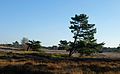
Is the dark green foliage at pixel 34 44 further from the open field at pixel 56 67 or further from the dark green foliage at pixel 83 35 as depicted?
the open field at pixel 56 67

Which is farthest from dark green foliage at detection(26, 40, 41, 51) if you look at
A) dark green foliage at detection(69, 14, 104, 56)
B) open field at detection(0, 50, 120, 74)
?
open field at detection(0, 50, 120, 74)

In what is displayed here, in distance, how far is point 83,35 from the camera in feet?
236

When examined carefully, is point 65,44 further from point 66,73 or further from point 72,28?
point 66,73

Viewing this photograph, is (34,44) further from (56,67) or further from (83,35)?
(56,67)

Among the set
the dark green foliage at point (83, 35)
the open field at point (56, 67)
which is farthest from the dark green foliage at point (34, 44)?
the open field at point (56, 67)

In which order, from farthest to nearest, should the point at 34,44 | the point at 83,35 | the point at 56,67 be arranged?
Result: the point at 34,44
the point at 83,35
the point at 56,67

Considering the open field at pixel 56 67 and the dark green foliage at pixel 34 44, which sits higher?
the dark green foliage at pixel 34 44

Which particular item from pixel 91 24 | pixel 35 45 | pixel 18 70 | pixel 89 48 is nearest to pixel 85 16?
pixel 91 24

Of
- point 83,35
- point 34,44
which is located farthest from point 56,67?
point 34,44

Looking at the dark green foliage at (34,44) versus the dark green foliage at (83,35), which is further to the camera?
the dark green foliage at (34,44)

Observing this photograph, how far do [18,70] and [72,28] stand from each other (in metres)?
51.1

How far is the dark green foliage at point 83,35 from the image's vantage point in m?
71.7

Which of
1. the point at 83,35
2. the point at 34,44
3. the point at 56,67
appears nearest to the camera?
the point at 56,67

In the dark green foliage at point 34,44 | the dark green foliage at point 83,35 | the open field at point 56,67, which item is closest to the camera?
the open field at point 56,67
